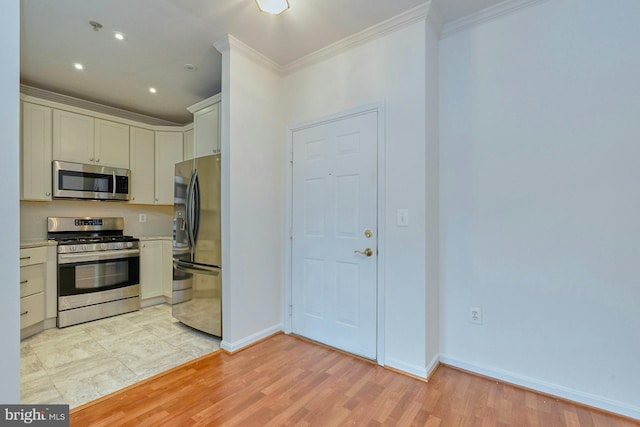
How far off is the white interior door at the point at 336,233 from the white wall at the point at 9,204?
196 centimetres

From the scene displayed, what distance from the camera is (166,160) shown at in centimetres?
407

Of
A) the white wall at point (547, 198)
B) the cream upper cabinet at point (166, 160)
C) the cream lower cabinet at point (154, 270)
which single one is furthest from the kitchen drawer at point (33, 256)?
the white wall at point (547, 198)

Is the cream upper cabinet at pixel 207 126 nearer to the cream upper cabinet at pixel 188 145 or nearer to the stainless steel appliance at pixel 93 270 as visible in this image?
the cream upper cabinet at pixel 188 145

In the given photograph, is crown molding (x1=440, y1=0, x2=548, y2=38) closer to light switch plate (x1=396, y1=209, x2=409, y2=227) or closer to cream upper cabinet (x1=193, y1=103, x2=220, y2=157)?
light switch plate (x1=396, y1=209, x2=409, y2=227)

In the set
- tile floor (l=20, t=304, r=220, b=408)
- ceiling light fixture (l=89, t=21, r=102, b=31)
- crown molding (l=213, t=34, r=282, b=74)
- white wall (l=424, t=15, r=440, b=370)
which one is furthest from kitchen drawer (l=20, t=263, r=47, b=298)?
white wall (l=424, t=15, r=440, b=370)

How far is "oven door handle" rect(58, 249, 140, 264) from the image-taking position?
3.06 meters

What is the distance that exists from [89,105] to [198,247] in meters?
2.66

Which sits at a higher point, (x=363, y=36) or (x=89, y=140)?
(x=363, y=36)

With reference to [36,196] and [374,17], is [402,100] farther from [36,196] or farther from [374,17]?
[36,196]

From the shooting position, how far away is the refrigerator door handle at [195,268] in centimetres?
268

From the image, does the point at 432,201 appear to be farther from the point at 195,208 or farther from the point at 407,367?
the point at 195,208

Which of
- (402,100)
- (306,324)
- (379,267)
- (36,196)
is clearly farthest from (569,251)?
(36,196)

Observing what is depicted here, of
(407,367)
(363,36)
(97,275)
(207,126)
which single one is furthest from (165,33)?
(407,367)

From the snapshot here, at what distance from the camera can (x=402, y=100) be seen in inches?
86.7
